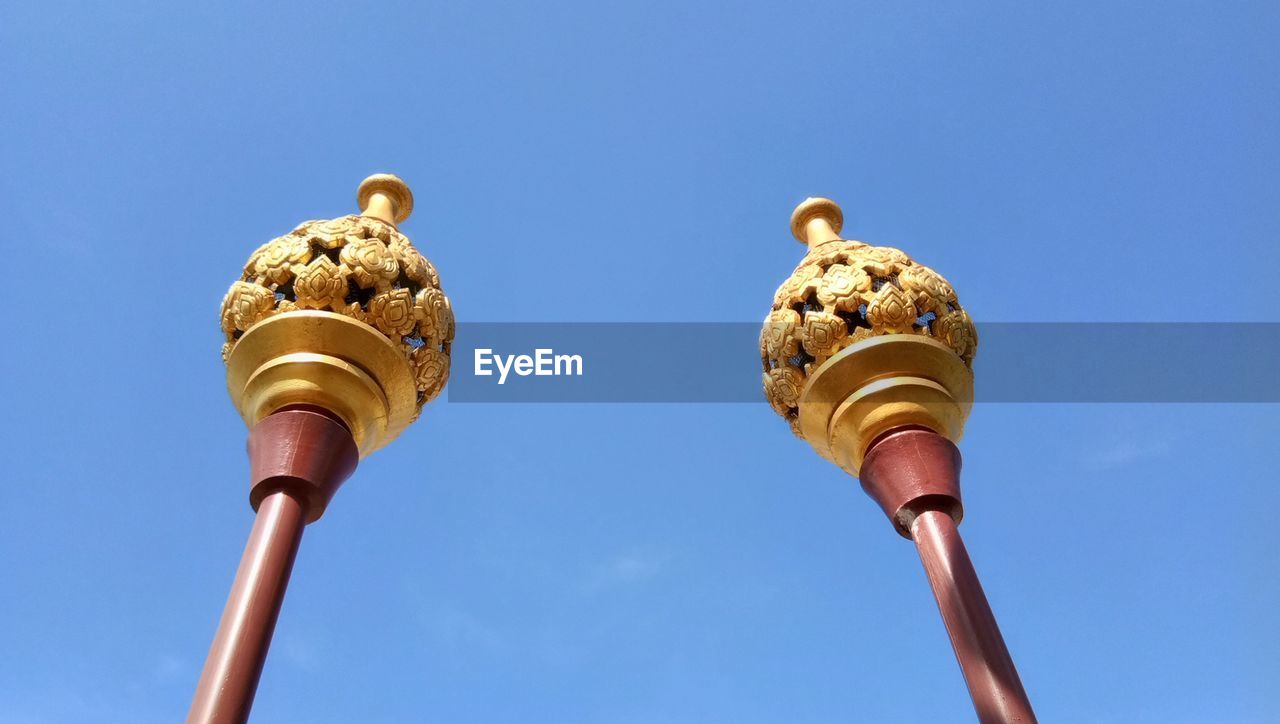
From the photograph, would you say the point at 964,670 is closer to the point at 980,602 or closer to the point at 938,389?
the point at 980,602

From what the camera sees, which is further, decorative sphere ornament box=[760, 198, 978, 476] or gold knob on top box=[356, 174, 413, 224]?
gold knob on top box=[356, 174, 413, 224]

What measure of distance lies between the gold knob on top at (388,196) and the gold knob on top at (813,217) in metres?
2.83

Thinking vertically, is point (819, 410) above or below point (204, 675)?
above

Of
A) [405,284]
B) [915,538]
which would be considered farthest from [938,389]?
[405,284]

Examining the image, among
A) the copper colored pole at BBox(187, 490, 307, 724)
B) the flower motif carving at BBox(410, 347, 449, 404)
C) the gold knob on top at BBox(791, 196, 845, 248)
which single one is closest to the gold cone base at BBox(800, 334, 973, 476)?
the gold knob on top at BBox(791, 196, 845, 248)

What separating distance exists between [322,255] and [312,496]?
154 centimetres

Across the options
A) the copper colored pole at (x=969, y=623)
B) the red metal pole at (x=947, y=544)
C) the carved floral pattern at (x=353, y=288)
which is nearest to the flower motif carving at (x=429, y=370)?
the carved floral pattern at (x=353, y=288)

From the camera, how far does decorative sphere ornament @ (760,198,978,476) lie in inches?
237

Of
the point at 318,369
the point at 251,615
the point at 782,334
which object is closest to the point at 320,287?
the point at 318,369

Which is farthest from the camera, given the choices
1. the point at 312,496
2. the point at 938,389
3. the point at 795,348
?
the point at 795,348

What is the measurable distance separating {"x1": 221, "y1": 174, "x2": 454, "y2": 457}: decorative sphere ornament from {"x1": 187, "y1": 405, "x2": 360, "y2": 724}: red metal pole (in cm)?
20

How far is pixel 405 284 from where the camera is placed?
6.24 metres

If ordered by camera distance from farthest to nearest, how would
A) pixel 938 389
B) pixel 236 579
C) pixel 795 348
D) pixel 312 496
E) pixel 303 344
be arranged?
pixel 795 348 < pixel 938 389 < pixel 303 344 < pixel 312 496 < pixel 236 579

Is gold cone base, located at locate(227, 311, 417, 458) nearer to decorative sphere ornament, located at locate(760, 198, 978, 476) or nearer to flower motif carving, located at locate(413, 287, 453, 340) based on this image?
flower motif carving, located at locate(413, 287, 453, 340)
